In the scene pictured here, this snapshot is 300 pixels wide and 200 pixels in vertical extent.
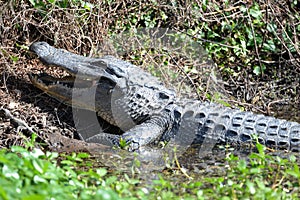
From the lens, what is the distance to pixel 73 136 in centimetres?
638

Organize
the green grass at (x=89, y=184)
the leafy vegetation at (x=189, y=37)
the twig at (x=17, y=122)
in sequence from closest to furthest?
1. the green grass at (x=89, y=184)
2. the twig at (x=17, y=122)
3. the leafy vegetation at (x=189, y=37)

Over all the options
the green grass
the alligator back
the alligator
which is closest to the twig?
the alligator

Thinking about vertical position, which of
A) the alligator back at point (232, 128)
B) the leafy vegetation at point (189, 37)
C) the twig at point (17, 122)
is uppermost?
the leafy vegetation at point (189, 37)

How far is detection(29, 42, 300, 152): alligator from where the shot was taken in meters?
6.49

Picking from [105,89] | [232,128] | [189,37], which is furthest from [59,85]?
[189,37]

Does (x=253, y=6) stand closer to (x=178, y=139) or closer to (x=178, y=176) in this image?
(x=178, y=139)

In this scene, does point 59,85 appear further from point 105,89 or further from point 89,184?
point 89,184

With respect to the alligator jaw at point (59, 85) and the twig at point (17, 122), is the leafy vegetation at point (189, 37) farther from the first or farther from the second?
the alligator jaw at point (59, 85)

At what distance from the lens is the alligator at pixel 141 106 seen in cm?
649

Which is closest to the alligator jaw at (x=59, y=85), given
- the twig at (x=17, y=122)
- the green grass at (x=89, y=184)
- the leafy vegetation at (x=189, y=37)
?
the leafy vegetation at (x=189, y=37)

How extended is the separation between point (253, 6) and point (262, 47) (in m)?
0.60

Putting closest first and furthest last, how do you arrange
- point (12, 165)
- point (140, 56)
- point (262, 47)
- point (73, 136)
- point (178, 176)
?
1. point (12, 165)
2. point (178, 176)
3. point (73, 136)
4. point (140, 56)
5. point (262, 47)

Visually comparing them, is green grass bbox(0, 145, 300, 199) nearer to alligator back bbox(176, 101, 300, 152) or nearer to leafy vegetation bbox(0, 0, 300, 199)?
leafy vegetation bbox(0, 0, 300, 199)

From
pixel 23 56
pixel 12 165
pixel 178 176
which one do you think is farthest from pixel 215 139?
pixel 12 165
